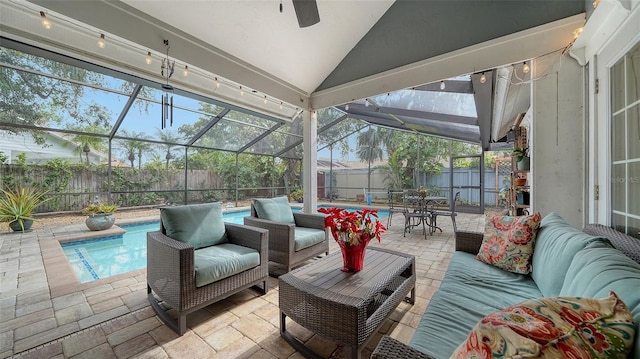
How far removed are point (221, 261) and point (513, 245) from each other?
7.44 feet

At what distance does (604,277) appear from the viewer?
2.89 feet

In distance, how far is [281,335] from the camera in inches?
67.3

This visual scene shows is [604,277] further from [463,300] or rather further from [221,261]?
[221,261]

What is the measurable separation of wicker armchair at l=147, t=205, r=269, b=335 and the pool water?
1751mm

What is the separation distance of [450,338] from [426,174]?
8.56m

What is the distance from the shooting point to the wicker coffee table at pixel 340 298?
1.34m

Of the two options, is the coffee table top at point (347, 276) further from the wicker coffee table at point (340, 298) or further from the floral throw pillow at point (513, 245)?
the floral throw pillow at point (513, 245)

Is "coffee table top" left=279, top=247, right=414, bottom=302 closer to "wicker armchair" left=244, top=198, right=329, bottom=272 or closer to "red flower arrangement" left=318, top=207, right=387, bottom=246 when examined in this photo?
"red flower arrangement" left=318, top=207, right=387, bottom=246

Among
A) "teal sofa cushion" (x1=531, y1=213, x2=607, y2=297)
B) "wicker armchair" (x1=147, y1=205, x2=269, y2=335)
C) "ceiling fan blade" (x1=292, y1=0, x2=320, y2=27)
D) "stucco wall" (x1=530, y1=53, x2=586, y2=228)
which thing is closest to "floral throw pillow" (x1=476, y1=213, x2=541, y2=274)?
"teal sofa cushion" (x1=531, y1=213, x2=607, y2=297)

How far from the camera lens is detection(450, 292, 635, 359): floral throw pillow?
54 cm

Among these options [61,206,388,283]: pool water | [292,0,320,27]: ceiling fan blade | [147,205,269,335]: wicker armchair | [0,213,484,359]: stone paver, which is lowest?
[61,206,388,283]: pool water

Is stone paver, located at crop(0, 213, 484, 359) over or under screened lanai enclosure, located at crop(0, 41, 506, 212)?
under

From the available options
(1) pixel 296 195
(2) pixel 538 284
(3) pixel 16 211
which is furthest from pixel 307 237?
(1) pixel 296 195

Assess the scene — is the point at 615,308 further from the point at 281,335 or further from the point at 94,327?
the point at 94,327
